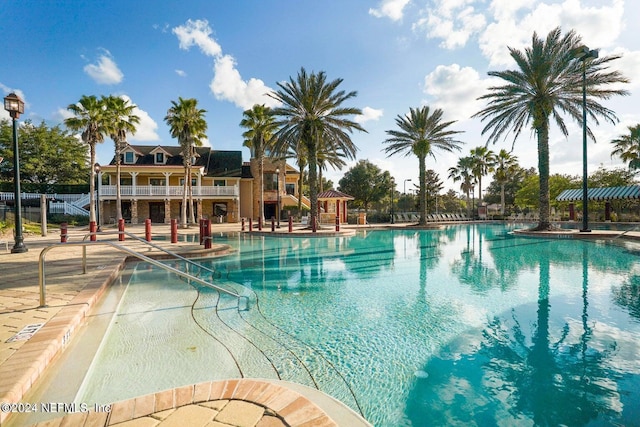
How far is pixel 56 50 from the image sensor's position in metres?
14.8

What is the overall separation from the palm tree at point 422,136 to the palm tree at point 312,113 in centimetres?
730

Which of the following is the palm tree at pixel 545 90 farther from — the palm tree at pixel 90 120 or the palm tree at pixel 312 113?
the palm tree at pixel 90 120

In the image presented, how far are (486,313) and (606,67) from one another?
21.7 meters

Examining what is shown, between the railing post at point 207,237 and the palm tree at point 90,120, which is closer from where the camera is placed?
the railing post at point 207,237

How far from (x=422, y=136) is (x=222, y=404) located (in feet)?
94.3

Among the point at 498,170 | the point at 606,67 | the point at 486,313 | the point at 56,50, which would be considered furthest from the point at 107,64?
the point at 498,170

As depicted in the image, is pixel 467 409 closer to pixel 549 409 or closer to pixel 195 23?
pixel 549 409

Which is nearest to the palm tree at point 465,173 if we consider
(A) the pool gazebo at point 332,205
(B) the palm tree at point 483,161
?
(B) the palm tree at point 483,161

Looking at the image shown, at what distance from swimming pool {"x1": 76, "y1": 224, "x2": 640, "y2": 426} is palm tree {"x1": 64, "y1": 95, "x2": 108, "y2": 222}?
21372 millimetres

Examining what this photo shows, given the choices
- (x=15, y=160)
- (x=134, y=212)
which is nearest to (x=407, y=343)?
(x=15, y=160)

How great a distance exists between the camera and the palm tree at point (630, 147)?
2826 cm

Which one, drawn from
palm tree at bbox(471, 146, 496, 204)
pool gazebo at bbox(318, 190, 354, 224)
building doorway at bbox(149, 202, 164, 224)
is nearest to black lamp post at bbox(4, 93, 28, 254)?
pool gazebo at bbox(318, 190, 354, 224)

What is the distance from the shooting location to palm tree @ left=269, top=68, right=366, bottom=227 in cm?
2183

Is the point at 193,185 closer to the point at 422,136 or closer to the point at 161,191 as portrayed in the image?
the point at 161,191
